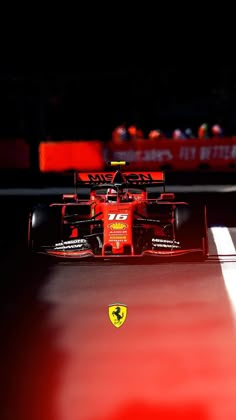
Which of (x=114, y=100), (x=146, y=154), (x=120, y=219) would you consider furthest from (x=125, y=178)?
(x=114, y=100)

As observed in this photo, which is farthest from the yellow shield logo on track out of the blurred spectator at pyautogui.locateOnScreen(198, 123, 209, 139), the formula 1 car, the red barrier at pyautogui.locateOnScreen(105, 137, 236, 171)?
the blurred spectator at pyautogui.locateOnScreen(198, 123, 209, 139)

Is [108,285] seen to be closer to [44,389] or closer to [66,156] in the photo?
[44,389]

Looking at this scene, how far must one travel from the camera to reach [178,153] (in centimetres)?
2700

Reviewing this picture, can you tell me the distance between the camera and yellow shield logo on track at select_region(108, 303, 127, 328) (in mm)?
7258

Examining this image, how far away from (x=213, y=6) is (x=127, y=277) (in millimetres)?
25906

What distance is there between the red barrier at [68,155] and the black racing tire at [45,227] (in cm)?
1579

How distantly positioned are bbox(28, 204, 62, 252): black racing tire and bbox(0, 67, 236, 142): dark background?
946 inches

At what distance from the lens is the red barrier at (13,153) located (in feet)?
91.8

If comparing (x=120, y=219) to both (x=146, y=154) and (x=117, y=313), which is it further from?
(x=146, y=154)

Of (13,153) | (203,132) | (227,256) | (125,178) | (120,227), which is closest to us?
(120,227)

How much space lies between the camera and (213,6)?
Answer: 33500 mm

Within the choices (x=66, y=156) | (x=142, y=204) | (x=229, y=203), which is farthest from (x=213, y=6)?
(x=142, y=204)

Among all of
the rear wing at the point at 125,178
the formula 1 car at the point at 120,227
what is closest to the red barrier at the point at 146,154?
the rear wing at the point at 125,178

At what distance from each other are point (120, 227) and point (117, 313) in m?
2.63
